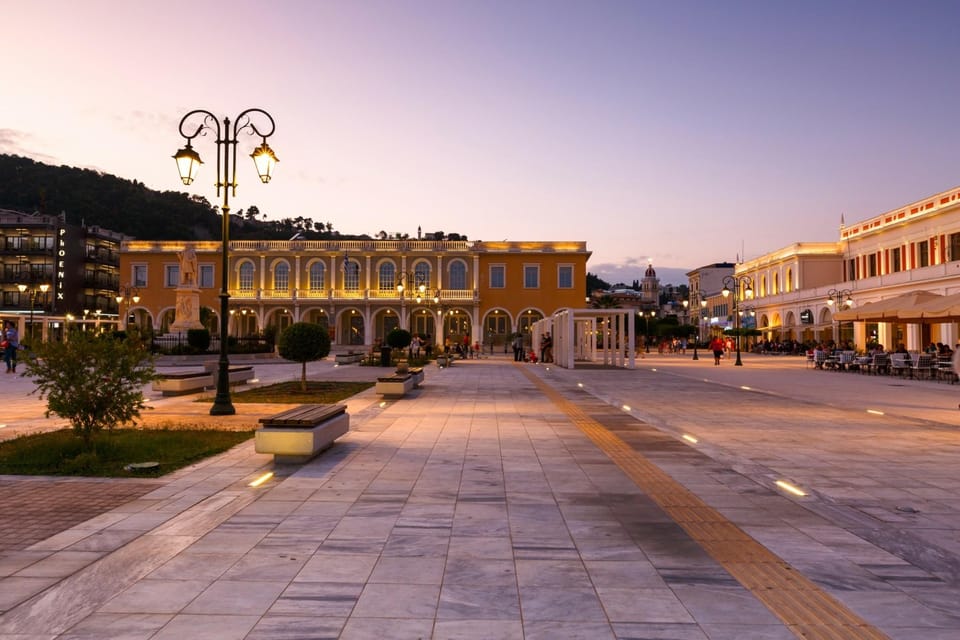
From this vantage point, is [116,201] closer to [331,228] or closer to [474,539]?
[331,228]

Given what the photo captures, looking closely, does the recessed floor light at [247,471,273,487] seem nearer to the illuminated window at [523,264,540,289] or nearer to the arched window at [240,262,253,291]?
the illuminated window at [523,264,540,289]

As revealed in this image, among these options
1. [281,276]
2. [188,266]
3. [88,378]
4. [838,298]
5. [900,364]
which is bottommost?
[900,364]

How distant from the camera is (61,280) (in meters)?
61.7

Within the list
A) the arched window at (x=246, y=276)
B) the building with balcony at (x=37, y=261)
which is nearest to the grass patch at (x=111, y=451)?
the arched window at (x=246, y=276)

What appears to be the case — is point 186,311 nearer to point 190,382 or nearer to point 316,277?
point 190,382

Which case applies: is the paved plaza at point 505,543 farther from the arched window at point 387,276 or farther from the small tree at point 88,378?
the arched window at point 387,276

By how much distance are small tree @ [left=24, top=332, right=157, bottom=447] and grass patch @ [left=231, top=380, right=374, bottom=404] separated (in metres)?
5.85

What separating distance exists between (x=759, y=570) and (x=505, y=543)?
1.52 metres

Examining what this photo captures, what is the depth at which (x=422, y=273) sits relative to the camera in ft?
180

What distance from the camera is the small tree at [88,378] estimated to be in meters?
7.08

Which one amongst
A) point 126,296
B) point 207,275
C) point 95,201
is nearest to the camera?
point 126,296

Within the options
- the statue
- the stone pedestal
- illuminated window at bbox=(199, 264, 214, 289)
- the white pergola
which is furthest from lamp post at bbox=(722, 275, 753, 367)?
illuminated window at bbox=(199, 264, 214, 289)

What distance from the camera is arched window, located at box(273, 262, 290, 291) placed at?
55.9 metres

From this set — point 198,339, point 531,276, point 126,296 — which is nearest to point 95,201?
point 126,296
